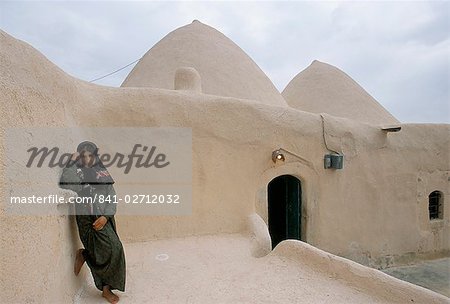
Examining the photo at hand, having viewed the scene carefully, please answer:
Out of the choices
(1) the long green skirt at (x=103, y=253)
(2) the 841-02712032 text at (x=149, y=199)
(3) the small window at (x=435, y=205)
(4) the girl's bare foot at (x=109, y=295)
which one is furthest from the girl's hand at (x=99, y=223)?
(3) the small window at (x=435, y=205)

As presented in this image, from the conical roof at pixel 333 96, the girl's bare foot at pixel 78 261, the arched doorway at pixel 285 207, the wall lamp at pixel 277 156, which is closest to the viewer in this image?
the girl's bare foot at pixel 78 261

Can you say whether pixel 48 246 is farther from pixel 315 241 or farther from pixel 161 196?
pixel 315 241

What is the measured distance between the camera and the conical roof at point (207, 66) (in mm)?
9938

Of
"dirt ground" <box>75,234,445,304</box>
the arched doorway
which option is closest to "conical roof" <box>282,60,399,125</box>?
the arched doorway

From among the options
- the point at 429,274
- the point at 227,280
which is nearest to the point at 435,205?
the point at 429,274

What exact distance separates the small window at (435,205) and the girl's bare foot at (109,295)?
9.05 metres

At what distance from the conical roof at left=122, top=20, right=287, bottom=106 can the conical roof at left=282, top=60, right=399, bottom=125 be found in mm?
2683

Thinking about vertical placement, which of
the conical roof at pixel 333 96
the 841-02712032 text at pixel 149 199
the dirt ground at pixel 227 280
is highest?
the conical roof at pixel 333 96

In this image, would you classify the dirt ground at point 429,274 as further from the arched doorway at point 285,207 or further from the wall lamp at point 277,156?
the wall lamp at point 277,156

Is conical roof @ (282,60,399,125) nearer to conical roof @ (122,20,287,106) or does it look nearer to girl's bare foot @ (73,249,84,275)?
conical roof @ (122,20,287,106)

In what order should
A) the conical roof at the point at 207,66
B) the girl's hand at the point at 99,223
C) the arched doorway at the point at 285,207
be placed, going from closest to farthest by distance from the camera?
the girl's hand at the point at 99,223 → the arched doorway at the point at 285,207 → the conical roof at the point at 207,66

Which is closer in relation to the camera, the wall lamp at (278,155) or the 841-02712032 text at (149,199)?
the 841-02712032 text at (149,199)

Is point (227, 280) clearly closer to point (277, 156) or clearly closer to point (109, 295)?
point (109, 295)

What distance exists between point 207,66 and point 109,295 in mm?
8203
